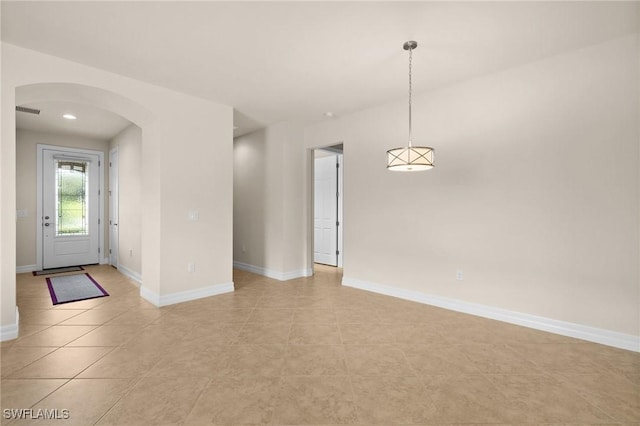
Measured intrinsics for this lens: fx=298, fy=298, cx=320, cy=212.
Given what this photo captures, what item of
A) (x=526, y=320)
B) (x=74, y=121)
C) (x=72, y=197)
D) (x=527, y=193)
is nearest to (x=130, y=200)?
(x=74, y=121)

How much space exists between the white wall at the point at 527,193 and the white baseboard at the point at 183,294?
2.32 m

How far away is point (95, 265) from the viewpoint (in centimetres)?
645

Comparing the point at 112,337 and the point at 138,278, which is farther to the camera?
the point at 138,278

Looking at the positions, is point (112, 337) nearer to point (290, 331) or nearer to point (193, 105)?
point (290, 331)

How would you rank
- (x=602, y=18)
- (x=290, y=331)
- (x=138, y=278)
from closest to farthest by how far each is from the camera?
(x=602, y=18) < (x=290, y=331) < (x=138, y=278)

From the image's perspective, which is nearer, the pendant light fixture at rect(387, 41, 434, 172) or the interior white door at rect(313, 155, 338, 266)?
the pendant light fixture at rect(387, 41, 434, 172)

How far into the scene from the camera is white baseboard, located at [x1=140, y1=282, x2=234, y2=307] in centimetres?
385

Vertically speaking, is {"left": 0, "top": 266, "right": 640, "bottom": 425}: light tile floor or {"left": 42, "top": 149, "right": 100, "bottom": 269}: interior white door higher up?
{"left": 42, "top": 149, "right": 100, "bottom": 269}: interior white door

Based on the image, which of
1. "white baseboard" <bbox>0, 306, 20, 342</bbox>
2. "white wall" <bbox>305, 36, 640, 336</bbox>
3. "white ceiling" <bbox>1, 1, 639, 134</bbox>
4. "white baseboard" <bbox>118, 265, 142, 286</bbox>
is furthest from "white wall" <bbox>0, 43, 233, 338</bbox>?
"white wall" <bbox>305, 36, 640, 336</bbox>

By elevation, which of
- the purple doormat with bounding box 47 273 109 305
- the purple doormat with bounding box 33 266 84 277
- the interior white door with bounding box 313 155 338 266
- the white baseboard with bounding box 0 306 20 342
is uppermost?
the interior white door with bounding box 313 155 338 266

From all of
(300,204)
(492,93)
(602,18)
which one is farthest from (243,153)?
(602,18)

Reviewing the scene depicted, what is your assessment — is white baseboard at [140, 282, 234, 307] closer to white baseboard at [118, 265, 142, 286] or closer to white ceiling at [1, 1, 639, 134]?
white baseboard at [118, 265, 142, 286]

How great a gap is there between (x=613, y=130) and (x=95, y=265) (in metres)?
8.63

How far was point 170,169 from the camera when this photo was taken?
3887 millimetres
